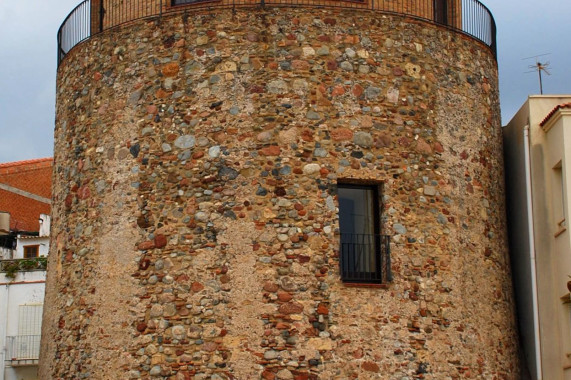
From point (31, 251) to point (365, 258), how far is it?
19.0 meters

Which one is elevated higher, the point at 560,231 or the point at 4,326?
the point at 560,231

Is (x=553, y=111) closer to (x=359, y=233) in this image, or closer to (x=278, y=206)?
(x=359, y=233)

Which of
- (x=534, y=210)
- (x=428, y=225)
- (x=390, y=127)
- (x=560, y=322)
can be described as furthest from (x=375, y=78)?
(x=560, y=322)

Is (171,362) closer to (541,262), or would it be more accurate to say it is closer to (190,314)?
(190,314)

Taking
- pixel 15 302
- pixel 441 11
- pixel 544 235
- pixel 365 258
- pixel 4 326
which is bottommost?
pixel 4 326

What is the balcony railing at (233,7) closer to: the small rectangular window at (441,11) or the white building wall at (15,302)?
the small rectangular window at (441,11)

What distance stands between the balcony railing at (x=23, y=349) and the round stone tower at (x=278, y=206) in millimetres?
11717

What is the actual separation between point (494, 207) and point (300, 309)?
4.55m

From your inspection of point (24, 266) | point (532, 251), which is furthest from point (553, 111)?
point (24, 266)

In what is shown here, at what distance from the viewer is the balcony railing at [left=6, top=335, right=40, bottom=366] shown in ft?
98.5

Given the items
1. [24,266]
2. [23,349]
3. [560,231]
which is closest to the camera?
[560,231]

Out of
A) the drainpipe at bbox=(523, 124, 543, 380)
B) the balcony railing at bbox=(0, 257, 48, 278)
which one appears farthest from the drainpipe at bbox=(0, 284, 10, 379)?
the drainpipe at bbox=(523, 124, 543, 380)

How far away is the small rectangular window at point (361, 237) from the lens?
55.8ft

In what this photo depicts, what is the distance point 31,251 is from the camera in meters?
33.7
